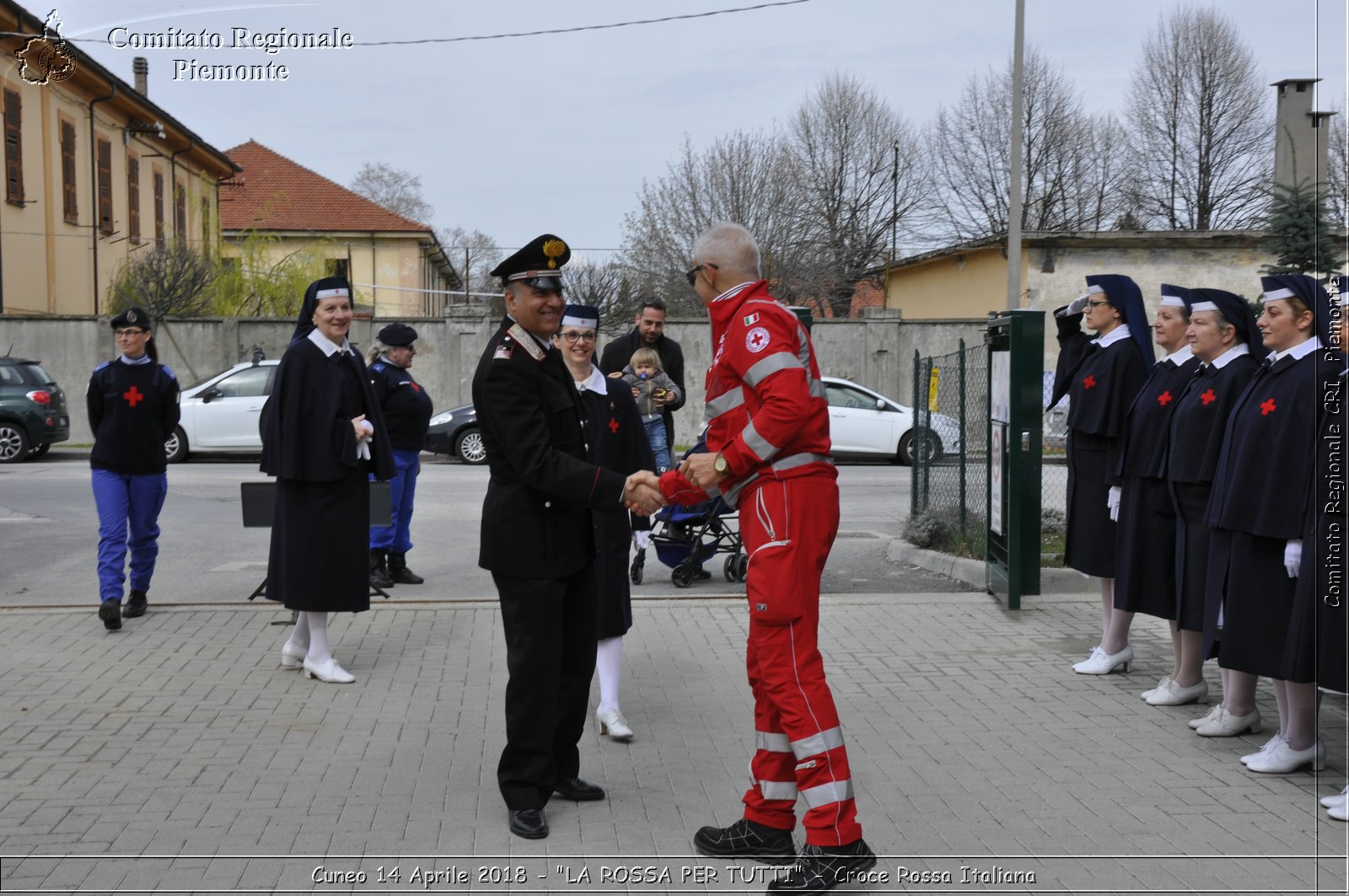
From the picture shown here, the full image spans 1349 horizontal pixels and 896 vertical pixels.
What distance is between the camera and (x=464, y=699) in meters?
6.80

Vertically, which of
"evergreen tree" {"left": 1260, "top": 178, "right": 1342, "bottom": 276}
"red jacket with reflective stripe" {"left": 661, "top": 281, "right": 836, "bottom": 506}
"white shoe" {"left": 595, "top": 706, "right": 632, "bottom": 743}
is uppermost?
"evergreen tree" {"left": 1260, "top": 178, "right": 1342, "bottom": 276}

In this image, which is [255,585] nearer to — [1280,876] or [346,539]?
[346,539]

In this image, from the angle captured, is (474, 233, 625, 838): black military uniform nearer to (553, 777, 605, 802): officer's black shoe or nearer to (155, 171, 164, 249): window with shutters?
(553, 777, 605, 802): officer's black shoe

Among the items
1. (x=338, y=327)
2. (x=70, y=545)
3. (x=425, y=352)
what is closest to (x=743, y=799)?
(x=338, y=327)

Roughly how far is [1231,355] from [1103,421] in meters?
1.10

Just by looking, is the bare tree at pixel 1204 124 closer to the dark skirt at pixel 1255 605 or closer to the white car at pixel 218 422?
the dark skirt at pixel 1255 605

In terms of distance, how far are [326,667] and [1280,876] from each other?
4.90m

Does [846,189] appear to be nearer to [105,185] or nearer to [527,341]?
[105,185]

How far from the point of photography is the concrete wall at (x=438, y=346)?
2684 cm

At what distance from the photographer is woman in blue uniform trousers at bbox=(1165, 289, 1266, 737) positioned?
19.7 ft

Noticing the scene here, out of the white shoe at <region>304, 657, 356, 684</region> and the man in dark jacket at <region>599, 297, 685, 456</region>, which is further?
the man in dark jacket at <region>599, 297, 685, 456</region>

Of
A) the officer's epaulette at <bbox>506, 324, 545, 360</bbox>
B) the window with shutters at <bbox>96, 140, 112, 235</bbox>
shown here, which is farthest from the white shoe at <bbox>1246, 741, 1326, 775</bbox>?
the window with shutters at <bbox>96, 140, 112, 235</bbox>

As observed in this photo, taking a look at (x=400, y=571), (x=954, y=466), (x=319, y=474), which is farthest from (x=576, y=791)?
(x=954, y=466)

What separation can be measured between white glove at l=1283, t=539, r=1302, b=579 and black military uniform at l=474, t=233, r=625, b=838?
9.09 ft
